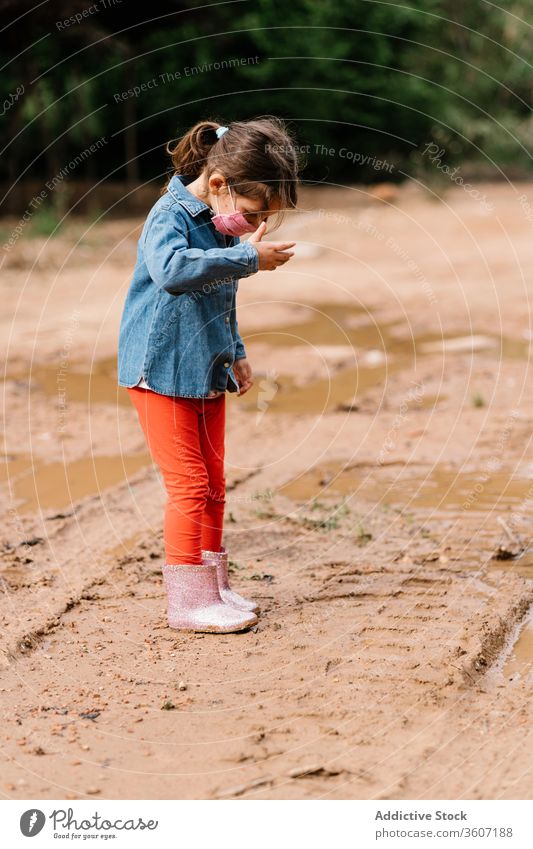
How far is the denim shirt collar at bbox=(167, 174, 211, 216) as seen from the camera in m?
3.04

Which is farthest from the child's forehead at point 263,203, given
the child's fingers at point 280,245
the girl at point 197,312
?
the child's fingers at point 280,245

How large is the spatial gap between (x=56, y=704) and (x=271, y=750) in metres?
0.64

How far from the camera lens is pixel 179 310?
309 centimetres

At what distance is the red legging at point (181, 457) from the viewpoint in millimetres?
3170

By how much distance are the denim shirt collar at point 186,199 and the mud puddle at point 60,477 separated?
6.20 ft

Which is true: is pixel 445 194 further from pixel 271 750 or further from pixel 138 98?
pixel 271 750

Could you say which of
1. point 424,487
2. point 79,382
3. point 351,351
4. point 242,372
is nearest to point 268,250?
point 242,372

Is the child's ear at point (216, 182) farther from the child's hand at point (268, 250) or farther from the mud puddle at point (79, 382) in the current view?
the mud puddle at point (79, 382)

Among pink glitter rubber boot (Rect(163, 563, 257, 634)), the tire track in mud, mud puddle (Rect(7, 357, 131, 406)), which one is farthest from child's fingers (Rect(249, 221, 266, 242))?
mud puddle (Rect(7, 357, 131, 406))

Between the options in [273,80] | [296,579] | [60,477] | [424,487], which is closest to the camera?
[296,579]

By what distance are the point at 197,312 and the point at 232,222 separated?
289mm

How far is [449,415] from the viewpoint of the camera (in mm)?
5711

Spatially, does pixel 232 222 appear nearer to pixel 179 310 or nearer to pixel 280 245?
pixel 280 245

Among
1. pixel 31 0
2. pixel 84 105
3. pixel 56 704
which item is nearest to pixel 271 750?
pixel 56 704
